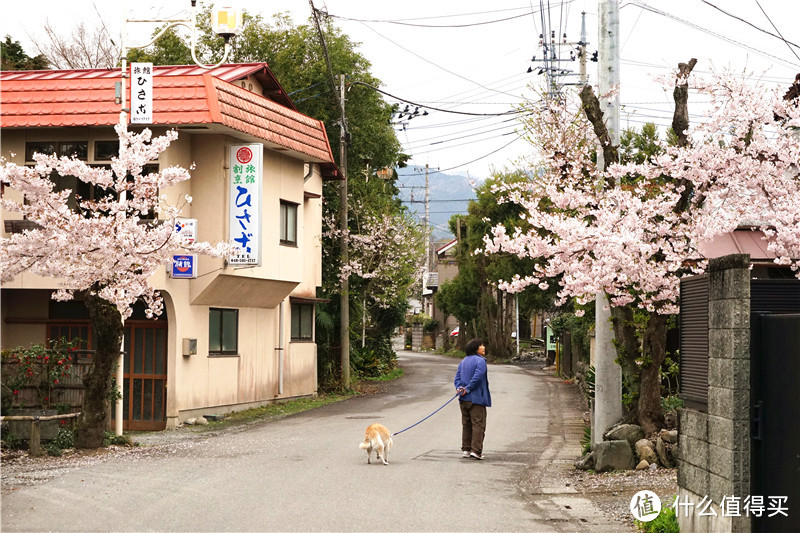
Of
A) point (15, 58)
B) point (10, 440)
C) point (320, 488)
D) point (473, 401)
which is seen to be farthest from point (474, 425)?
point (15, 58)

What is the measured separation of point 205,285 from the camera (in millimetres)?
21000

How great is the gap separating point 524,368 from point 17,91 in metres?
30.4

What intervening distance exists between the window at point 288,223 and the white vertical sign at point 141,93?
7891mm

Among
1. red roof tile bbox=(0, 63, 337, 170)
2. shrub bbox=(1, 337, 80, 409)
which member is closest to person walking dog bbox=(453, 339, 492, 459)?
A: shrub bbox=(1, 337, 80, 409)

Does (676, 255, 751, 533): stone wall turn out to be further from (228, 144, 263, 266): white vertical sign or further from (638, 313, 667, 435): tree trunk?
(228, 144, 263, 266): white vertical sign

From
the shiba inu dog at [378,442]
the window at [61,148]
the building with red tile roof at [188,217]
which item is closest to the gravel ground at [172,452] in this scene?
the shiba inu dog at [378,442]

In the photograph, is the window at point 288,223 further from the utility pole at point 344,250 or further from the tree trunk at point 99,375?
the tree trunk at point 99,375

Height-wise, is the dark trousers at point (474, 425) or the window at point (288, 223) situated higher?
the window at point (288, 223)

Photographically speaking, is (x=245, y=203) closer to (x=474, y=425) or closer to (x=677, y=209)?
(x=474, y=425)

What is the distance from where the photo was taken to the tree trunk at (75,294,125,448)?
51.5 ft

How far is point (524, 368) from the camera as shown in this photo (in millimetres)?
45375

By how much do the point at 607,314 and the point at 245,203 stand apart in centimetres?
978

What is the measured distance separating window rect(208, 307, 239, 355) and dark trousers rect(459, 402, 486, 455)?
9.25 metres

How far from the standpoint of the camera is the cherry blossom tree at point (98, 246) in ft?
47.8
